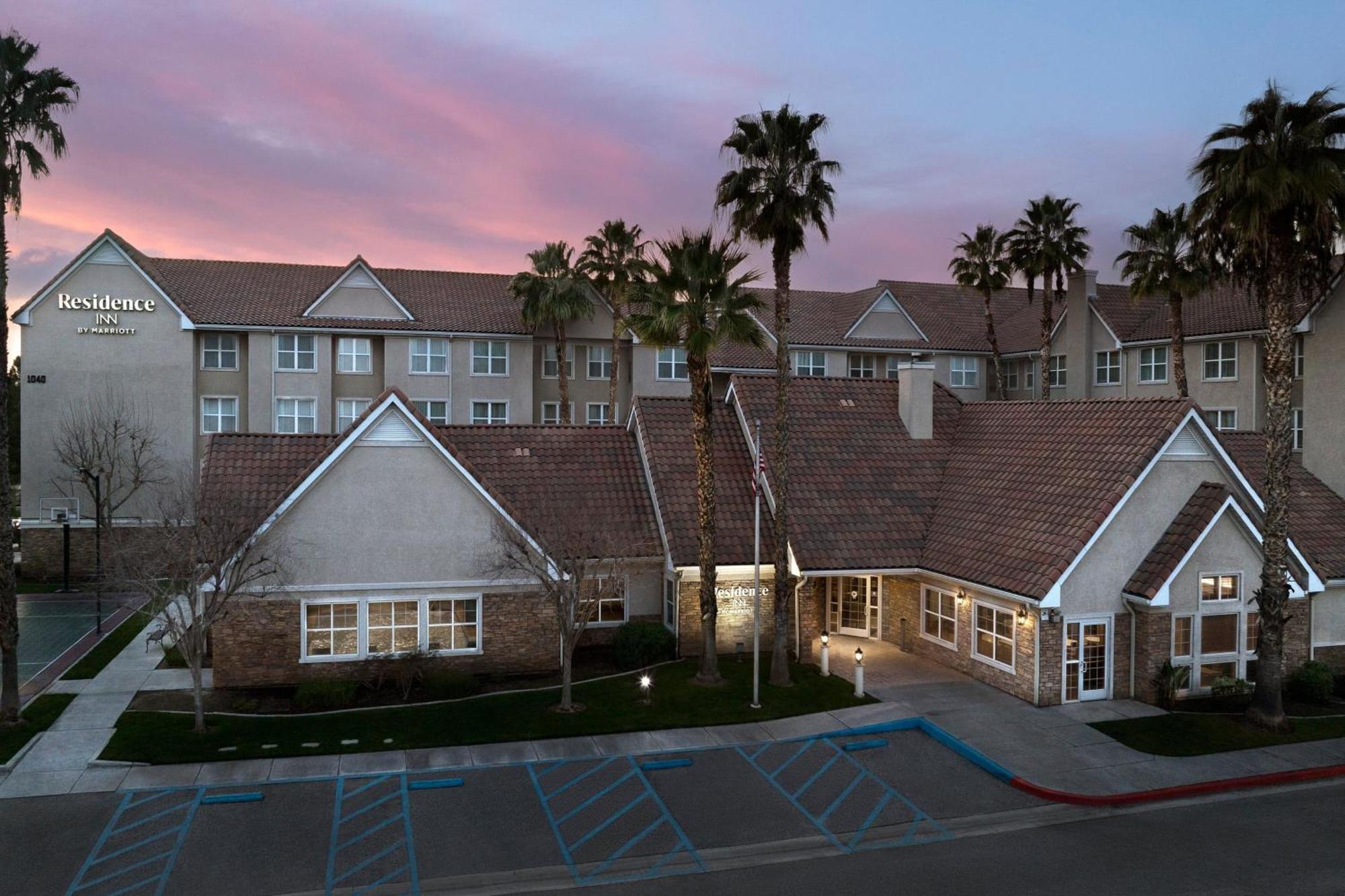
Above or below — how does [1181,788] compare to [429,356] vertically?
below

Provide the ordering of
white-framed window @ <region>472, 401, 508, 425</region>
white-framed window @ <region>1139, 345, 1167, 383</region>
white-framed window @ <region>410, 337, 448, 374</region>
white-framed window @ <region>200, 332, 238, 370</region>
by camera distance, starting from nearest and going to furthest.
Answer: white-framed window @ <region>200, 332, 238, 370</region>
white-framed window @ <region>1139, 345, 1167, 383</region>
white-framed window @ <region>410, 337, 448, 374</region>
white-framed window @ <region>472, 401, 508, 425</region>

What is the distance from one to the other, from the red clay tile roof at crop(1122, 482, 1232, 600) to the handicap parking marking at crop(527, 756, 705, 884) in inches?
458

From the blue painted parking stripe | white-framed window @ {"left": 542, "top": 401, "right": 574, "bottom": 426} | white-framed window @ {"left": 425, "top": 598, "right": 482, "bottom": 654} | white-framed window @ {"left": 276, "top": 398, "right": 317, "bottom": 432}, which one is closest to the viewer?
the blue painted parking stripe

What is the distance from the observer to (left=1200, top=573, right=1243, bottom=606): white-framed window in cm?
2181

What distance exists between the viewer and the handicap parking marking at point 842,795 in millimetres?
14945

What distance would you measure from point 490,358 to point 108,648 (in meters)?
23.4

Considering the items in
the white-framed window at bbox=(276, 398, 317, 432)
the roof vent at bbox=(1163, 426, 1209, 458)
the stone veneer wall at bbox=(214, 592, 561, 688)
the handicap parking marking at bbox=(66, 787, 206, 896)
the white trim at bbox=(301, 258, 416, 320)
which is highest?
the white trim at bbox=(301, 258, 416, 320)

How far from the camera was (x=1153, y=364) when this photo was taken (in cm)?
4519

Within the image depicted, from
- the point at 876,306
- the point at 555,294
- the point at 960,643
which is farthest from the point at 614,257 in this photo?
the point at 960,643

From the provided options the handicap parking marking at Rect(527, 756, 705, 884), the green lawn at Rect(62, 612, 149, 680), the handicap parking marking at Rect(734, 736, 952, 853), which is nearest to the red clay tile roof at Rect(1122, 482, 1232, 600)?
the handicap parking marking at Rect(734, 736, 952, 853)

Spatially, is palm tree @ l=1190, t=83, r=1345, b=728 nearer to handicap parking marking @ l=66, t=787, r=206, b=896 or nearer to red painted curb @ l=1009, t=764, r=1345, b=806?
red painted curb @ l=1009, t=764, r=1345, b=806

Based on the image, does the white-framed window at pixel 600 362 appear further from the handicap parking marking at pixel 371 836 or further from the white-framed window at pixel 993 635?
the handicap parking marking at pixel 371 836

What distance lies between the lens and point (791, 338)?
49750mm

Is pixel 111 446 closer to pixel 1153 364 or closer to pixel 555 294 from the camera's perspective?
pixel 555 294
